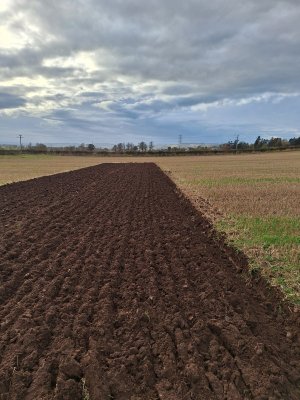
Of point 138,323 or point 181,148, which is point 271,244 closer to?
point 138,323

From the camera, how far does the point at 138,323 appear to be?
5.44m

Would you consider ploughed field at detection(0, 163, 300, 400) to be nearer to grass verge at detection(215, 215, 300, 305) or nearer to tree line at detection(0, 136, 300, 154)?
grass verge at detection(215, 215, 300, 305)

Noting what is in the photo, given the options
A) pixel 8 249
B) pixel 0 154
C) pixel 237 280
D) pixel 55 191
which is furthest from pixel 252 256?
pixel 0 154

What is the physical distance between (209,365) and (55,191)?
727 inches

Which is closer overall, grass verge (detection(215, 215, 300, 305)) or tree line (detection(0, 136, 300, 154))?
grass verge (detection(215, 215, 300, 305))

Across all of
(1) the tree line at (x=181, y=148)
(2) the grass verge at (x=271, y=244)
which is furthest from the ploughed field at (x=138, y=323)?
(1) the tree line at (x=181, y=148)

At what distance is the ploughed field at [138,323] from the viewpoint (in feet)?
13.5

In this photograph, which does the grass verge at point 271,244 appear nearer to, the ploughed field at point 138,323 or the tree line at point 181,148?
the ploughed field at point 138,323

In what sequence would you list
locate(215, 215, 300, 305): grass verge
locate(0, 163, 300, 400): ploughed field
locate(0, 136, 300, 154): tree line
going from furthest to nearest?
locate(0, 136, 300, 154): tree line, locate(215, 215, 300, 305): grass verge, locate(0, 163, 300, 400): ploughed field

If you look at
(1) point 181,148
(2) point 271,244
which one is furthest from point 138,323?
(1) point 181,148

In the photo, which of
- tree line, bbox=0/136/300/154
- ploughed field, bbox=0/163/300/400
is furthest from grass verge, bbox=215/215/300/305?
tree line, bbox=0/136/300/154

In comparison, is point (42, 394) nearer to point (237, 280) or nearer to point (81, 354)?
point (81, 354)

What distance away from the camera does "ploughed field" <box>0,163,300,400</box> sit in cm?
410

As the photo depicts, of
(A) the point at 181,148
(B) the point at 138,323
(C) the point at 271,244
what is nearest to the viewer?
(B) the point at 138,323
